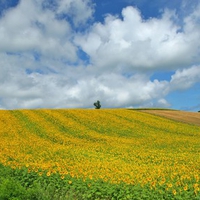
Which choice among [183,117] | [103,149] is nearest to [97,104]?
[183,117]

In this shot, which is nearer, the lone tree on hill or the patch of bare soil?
the patch of bare soil

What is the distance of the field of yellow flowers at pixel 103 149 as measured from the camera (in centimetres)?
1353

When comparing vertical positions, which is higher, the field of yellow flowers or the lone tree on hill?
the lone tree on hill

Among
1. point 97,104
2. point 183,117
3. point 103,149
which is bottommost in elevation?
point 103,149

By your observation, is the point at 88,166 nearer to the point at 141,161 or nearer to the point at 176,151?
the point at 141,161

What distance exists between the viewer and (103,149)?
22.4 metres

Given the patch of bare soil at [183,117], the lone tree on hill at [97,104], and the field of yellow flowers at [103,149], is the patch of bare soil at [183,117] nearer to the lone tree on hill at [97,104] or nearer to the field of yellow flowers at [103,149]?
the field of yellow flowers at [103,149]

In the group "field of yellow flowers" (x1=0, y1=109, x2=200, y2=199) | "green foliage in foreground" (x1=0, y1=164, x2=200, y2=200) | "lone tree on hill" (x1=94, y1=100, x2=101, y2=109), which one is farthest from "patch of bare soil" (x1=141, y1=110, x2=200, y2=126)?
"green foliage in foreground" (x1=0, y1=164, x2=200, y2=200)

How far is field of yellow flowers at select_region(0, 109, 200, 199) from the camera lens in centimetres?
1353

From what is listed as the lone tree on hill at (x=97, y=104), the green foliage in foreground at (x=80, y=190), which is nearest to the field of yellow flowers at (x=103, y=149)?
the green foliage in foreground at (x=80, y=190)

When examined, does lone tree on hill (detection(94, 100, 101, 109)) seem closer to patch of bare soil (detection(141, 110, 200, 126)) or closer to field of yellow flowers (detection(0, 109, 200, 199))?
patch of bare soil (detection(141, 110, 200, 126))

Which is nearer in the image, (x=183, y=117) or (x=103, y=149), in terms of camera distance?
(x=103, y=149)

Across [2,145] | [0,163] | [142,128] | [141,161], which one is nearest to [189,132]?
[142,128]

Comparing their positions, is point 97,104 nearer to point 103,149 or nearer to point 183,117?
point 183,117
